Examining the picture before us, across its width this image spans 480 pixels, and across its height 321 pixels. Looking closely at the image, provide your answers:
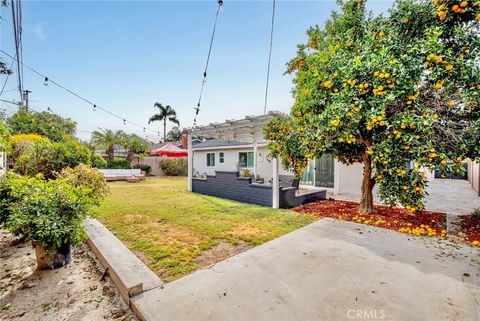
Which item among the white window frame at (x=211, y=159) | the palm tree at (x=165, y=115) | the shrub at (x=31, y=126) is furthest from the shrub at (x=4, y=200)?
the palm tree at (x=165, y=115)

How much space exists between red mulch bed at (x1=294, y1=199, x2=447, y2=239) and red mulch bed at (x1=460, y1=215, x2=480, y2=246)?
13.2 inches

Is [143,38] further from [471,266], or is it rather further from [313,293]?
[471,266]

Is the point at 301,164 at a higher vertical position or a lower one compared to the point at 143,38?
lower

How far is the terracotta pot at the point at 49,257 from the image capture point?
293cm

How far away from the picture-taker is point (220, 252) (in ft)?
11.5

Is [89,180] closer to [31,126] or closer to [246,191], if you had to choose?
[246,191]

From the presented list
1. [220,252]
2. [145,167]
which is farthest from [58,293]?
[145,167]

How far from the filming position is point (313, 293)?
7.56 ft

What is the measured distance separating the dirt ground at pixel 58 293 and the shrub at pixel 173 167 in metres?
16.6

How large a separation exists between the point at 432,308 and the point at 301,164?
4327 millimetres

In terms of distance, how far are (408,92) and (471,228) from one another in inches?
144

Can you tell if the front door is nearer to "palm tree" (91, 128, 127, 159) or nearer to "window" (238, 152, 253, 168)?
"window" (238, 152, 253, 168)

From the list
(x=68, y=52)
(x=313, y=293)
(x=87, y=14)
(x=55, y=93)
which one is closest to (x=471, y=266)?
(x=313, y=293)

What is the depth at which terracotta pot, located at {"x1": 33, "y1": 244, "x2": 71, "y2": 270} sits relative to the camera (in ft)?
9.61
